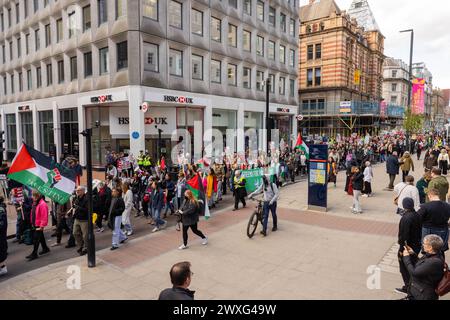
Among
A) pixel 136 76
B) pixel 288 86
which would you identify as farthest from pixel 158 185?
pixel 288 86

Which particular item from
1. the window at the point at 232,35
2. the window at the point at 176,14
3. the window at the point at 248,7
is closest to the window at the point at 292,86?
the window at the point at 248,7

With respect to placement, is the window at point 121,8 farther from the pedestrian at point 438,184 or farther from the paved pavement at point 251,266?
the pedestrian at point 438,184

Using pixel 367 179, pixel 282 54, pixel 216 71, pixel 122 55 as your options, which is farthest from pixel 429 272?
pixel 282 54

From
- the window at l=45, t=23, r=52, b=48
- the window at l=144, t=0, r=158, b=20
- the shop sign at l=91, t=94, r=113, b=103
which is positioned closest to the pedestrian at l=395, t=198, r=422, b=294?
the shop sign at l=91, t=94, r=113, b=103

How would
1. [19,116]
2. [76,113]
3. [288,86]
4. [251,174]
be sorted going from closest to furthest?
1. [251,174]
2. [76,113]
3. [19,116]
4. [288,86]

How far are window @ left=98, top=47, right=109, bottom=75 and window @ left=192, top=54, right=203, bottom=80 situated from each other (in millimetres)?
6023

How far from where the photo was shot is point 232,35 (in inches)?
1098

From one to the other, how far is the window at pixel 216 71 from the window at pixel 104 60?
8.05m

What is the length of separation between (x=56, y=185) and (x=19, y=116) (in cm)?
2889

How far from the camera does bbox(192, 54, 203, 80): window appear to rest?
79.4 feet

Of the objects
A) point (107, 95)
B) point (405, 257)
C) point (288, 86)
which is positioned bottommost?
point (405, 257)

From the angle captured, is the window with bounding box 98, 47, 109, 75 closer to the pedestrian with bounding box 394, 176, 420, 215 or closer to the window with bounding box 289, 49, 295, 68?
the pedestrian with bounding box 394, 176, 420, 215
